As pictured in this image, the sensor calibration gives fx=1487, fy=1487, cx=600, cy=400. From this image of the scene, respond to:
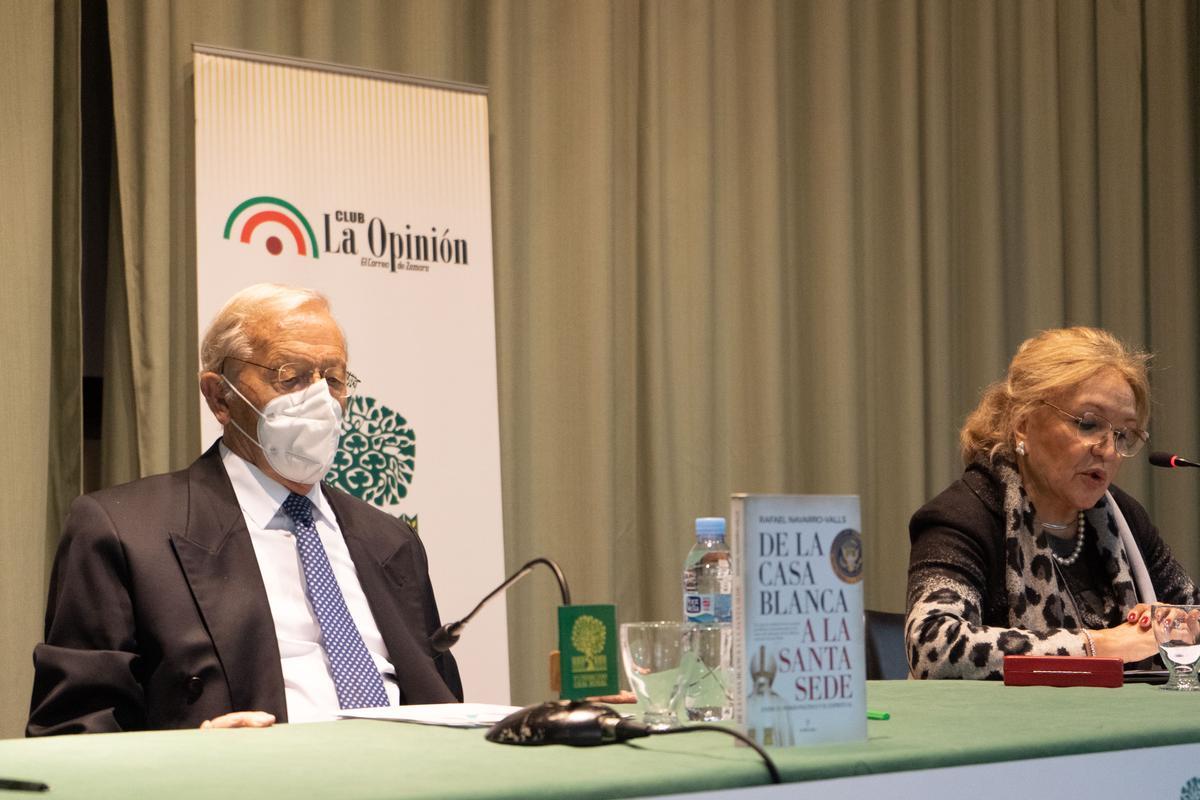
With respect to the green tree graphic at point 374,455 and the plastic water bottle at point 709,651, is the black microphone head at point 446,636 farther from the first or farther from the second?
the green tree graphic at point 374,455

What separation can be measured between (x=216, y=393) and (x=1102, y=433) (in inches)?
68.0

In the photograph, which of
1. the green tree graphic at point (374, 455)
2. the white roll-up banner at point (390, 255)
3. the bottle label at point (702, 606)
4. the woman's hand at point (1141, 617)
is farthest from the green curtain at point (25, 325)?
the woman's hand at point (1141, 617)

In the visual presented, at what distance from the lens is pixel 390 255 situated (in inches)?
149

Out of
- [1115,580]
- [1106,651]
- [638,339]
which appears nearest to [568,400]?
[638,339]

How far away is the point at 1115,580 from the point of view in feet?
9.62

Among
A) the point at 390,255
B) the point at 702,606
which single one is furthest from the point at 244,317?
the point at 702,606

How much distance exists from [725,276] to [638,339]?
1.14 feet

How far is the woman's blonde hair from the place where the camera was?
3.04 m

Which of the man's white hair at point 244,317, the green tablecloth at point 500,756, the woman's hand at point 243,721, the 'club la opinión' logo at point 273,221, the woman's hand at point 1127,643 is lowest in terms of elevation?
the woman's hand at point 1127,643

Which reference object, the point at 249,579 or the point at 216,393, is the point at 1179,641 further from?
the point at 216,393

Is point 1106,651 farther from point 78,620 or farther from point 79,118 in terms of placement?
point 79,118

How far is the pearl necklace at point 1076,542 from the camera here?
2.97m

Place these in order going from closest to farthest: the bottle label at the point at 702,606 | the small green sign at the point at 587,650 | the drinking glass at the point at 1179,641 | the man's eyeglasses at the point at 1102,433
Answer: the small green sign at the point at 587,650 < the bottle label at the point at 702,606 < the drinking glass at the point at 1179,641 < the man's eyeglasses at the point at 1102,433

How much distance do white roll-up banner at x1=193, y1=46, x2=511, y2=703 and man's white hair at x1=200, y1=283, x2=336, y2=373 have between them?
2.69 ft
